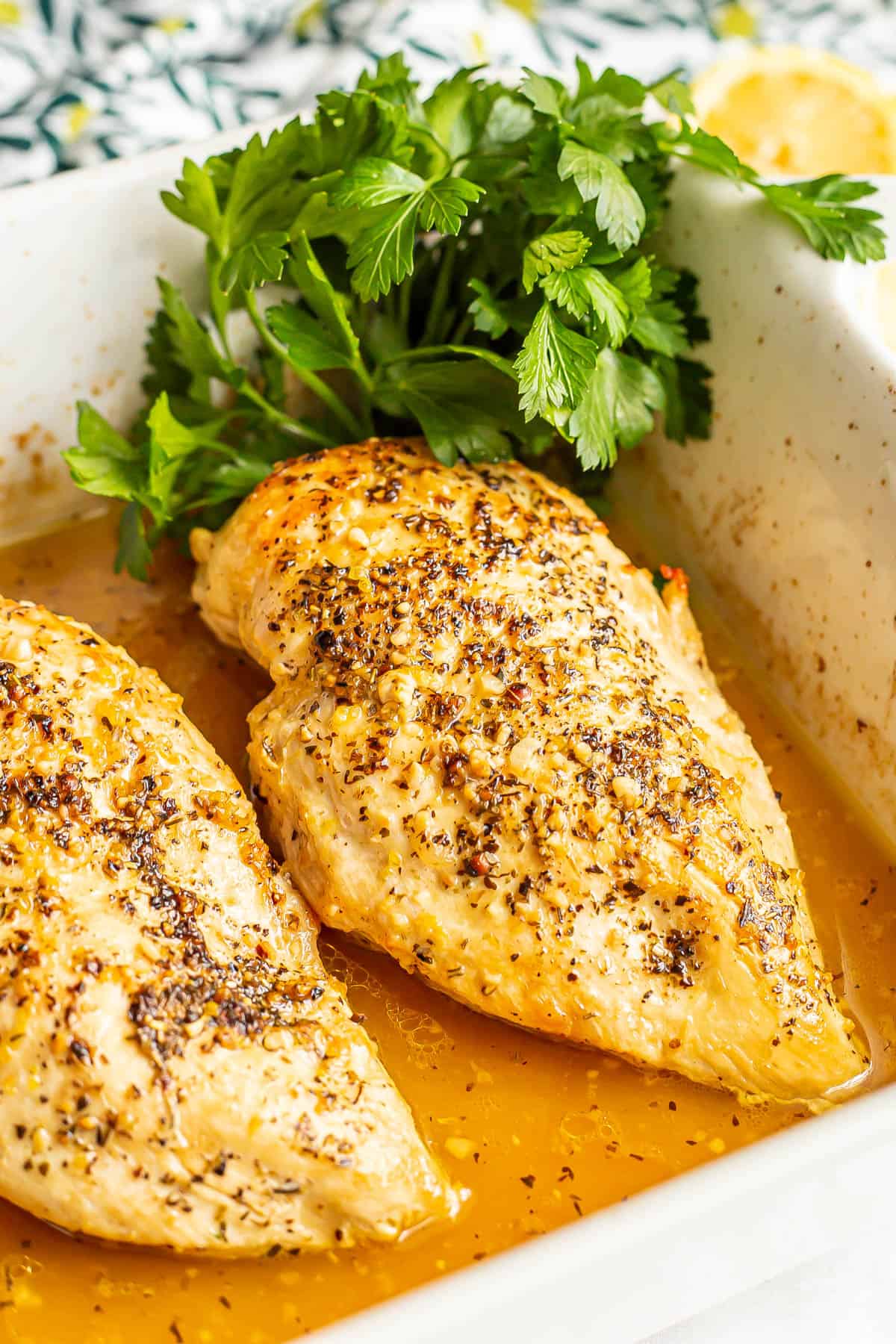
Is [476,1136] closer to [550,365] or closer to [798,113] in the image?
[550,365]

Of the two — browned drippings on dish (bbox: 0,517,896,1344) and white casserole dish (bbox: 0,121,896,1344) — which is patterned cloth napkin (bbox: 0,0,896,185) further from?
browned drippings on dish (bbox: 0,517,896,1344)

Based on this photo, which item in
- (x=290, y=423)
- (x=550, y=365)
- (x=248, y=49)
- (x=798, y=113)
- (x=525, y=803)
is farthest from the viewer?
(x=248, y=49)

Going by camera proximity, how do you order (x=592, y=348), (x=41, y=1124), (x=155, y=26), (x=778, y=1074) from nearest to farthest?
(x=41, y=1124), (x=778, y=1074), (x=592, y=348), (x=155, y=26)

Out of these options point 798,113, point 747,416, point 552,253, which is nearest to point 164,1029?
point 552,253

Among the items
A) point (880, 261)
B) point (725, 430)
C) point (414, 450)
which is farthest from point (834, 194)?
point (414, 450)

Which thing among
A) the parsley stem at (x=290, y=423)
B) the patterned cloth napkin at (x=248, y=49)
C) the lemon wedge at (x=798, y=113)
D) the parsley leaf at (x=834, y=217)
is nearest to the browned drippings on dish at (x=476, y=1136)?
the parsley stem at (x=290, y=423)

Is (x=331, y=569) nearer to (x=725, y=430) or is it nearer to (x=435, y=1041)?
(x=435, y=1041)

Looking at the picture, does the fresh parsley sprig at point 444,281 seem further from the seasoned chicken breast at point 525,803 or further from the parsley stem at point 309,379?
the seasoned chicken breast at point 525,803
